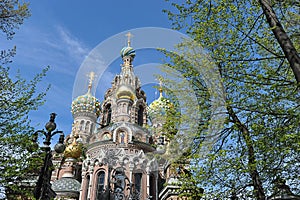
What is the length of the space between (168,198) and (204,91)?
39.0ft

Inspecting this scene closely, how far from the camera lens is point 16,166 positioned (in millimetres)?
8312

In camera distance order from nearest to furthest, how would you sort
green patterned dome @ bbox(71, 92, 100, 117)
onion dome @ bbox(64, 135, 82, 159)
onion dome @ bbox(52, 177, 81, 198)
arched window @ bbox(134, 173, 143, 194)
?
arched window @ bbox(134, 173, 143, 194) → onion dome @ bbox(52, 177, 81, 198) → onion dome @ bbox(64, 135, 82, 159) → green patterned dome @ bbox(71, 92, 100, 117)

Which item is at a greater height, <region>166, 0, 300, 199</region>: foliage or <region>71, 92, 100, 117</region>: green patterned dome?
<region>71, 92, 100, 117</region>: green patterned dome

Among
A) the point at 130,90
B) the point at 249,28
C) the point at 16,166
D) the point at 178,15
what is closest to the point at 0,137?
the point at 16,166

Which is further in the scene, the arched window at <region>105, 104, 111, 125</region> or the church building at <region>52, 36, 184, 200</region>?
the arched window at <region>105, 104, 111, 125</region>

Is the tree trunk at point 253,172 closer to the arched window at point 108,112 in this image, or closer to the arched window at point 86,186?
the arched window at point 86,186

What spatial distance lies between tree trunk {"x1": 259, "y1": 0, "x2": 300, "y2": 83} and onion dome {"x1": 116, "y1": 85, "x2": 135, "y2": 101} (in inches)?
902

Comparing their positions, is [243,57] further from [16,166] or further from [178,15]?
[16,166]

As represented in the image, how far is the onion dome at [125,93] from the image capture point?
97.0 ft

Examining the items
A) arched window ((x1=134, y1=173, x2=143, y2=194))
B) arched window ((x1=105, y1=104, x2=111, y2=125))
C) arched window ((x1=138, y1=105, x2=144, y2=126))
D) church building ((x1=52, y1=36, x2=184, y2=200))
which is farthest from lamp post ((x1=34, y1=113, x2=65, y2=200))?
arched window ((x1=105, y1=104, x2=111, y2=125))

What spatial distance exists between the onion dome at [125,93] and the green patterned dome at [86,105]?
6.83 metres

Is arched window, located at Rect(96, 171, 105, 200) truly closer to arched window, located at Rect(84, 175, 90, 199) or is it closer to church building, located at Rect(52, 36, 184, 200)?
church building, located at Rect(52, 36, 184, 200)

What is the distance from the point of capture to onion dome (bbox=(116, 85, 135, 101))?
2958 centimetres

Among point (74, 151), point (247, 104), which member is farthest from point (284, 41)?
point (74, 151)
